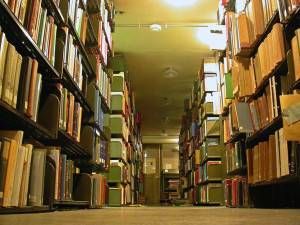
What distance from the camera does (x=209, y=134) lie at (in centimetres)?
582

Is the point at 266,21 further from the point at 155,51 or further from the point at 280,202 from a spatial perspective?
the point at 155,51

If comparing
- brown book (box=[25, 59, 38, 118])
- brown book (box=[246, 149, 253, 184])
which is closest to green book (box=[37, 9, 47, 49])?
brown book (box=[25, 59, 38, 118])

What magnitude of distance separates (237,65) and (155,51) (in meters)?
3.18

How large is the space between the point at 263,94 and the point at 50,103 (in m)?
1.68

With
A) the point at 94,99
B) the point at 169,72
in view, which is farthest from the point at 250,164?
the point at 169,72

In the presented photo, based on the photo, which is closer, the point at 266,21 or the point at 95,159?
the point at 266,21

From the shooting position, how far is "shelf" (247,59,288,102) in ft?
8.42

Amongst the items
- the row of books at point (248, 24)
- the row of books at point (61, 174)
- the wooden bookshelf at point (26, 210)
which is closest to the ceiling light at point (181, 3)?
the row of books at point (248, 24)

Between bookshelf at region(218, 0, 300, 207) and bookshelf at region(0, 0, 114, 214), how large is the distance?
4.26 ft

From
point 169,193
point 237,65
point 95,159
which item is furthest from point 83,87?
point 169,193

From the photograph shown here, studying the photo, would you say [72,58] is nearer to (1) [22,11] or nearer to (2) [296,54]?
(1) [22,11]

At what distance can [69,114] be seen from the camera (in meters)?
2.62

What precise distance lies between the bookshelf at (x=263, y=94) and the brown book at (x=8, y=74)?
1426 millimetres

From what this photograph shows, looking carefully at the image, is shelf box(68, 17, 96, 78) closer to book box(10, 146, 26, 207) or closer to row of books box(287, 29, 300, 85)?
book box(10, 146, 26, 207)
